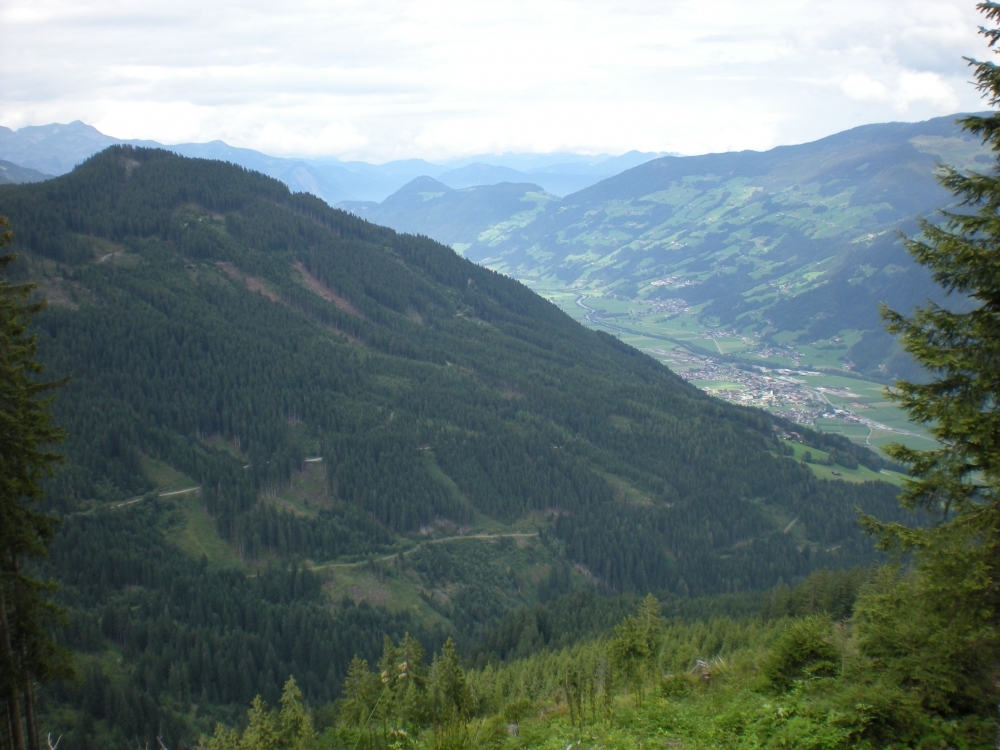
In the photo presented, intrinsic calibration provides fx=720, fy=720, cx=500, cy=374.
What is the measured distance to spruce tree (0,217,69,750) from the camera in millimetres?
26594

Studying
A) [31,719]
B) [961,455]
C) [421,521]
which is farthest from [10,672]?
[421,521]

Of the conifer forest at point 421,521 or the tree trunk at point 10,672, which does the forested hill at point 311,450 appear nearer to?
the conifer forest at point 421,521

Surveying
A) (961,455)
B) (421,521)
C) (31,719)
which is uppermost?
(961,455)

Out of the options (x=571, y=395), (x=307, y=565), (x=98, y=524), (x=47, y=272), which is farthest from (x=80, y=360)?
(x=571, y=395)

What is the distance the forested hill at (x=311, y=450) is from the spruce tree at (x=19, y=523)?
40248 mm

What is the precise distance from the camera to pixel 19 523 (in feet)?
88.2

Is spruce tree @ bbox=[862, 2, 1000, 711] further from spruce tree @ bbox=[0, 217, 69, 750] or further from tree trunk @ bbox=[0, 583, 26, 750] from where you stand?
tree trunk @ bbox=[0, 583, 26, 750]

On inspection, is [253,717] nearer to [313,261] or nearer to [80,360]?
[80,360]

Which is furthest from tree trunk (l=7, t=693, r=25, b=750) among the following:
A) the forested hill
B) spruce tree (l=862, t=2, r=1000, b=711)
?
the forested hill

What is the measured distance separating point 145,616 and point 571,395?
358ft

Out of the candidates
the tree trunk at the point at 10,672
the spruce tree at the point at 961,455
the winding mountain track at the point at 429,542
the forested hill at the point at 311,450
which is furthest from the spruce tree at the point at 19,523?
the winding mountain track at the point at 429,542

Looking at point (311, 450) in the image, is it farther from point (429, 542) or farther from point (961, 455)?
point (961, 455)

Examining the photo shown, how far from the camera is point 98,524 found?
306ft

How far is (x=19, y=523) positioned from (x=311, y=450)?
4141 inches
